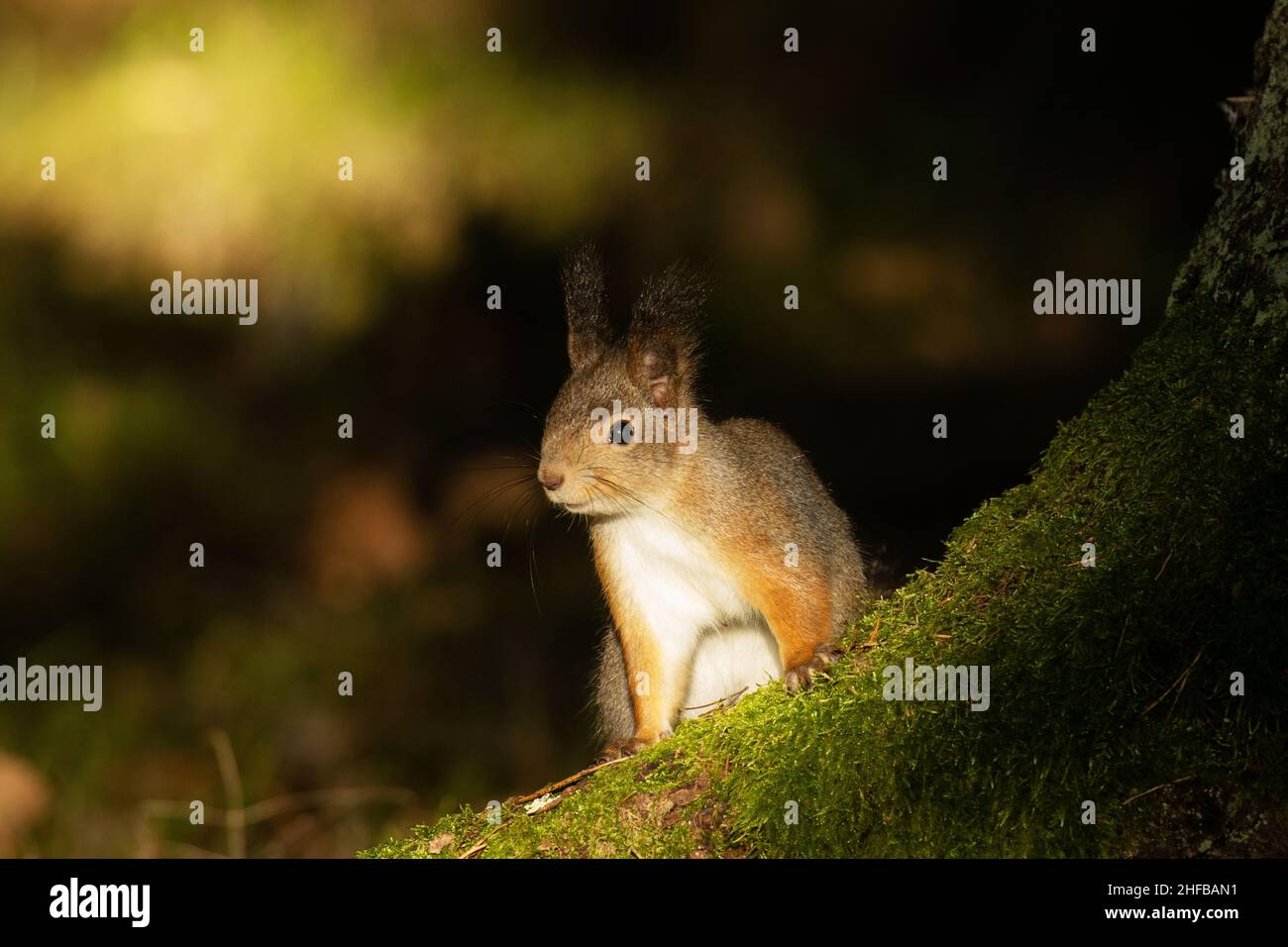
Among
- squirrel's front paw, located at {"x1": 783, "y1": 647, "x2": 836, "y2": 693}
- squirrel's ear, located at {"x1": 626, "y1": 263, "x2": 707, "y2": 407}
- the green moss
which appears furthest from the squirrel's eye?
the green moss

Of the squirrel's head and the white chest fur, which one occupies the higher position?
the squirrel's head

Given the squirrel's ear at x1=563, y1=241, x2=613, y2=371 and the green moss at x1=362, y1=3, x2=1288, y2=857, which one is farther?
the squirrel's ear at x1=563, y1=241, x2=613, y2=371

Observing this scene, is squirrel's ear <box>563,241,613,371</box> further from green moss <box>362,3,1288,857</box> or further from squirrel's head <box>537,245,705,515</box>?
green moss <box>362,3,1288,857</box>

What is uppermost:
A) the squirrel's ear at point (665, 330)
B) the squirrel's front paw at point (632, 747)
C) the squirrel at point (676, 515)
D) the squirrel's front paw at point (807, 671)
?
the squirrel's ear at point (665, 330)

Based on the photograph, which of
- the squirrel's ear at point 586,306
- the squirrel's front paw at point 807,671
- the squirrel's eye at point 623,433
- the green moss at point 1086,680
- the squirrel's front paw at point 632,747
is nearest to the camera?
the green moss at point 1086,680

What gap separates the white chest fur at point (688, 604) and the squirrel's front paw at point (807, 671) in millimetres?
456

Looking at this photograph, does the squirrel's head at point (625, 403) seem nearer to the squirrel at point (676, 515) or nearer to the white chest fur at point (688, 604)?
the squirrel at point (676, 515)

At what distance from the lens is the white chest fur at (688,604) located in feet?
12.4

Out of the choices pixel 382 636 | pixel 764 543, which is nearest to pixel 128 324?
pixel 382 636

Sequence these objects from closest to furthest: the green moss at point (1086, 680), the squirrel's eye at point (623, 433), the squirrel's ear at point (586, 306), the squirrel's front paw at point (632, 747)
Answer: the green moss at point (1086, 680) → the squirrel's front paw at point (632, 747) → the squirrel's eye at point (623, 433) → the squirrel's ear at point (586, 306)

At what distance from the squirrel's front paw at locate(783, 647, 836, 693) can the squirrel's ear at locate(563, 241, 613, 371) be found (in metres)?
1.37

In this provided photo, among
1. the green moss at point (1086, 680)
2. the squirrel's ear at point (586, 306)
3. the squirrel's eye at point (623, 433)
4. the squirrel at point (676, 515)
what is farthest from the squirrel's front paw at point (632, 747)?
the squirrel's ear at point (586, 306)

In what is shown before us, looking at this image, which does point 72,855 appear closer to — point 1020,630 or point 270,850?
point 270,850

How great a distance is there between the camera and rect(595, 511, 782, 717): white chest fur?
3.78 meters
